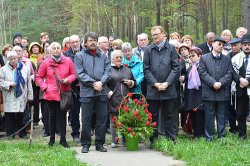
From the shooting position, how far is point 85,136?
914 cm

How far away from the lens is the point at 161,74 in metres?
9.34

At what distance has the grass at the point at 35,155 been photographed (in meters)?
7.59

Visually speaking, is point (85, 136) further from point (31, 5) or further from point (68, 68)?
point (31, 5)

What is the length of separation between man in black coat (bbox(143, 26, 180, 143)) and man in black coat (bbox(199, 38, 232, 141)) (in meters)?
0.72

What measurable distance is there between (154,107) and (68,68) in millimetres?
2018

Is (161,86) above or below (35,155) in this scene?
above

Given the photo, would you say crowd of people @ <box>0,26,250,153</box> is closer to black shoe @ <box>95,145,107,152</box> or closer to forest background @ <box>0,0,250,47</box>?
black shoe @ <box>95,145,107,152</box>

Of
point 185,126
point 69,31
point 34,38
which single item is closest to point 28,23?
point 34,38

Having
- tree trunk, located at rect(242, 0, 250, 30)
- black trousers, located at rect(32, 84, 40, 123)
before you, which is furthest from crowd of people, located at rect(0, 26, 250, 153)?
tree trunk, located at rect(242, 0, 250, 30)

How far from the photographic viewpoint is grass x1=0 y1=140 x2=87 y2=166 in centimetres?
759

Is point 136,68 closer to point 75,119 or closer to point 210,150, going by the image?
point 75,119

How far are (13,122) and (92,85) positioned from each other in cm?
313

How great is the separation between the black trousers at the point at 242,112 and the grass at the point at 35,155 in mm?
3791

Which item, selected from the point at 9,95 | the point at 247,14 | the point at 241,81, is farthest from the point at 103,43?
the point at 247,14
